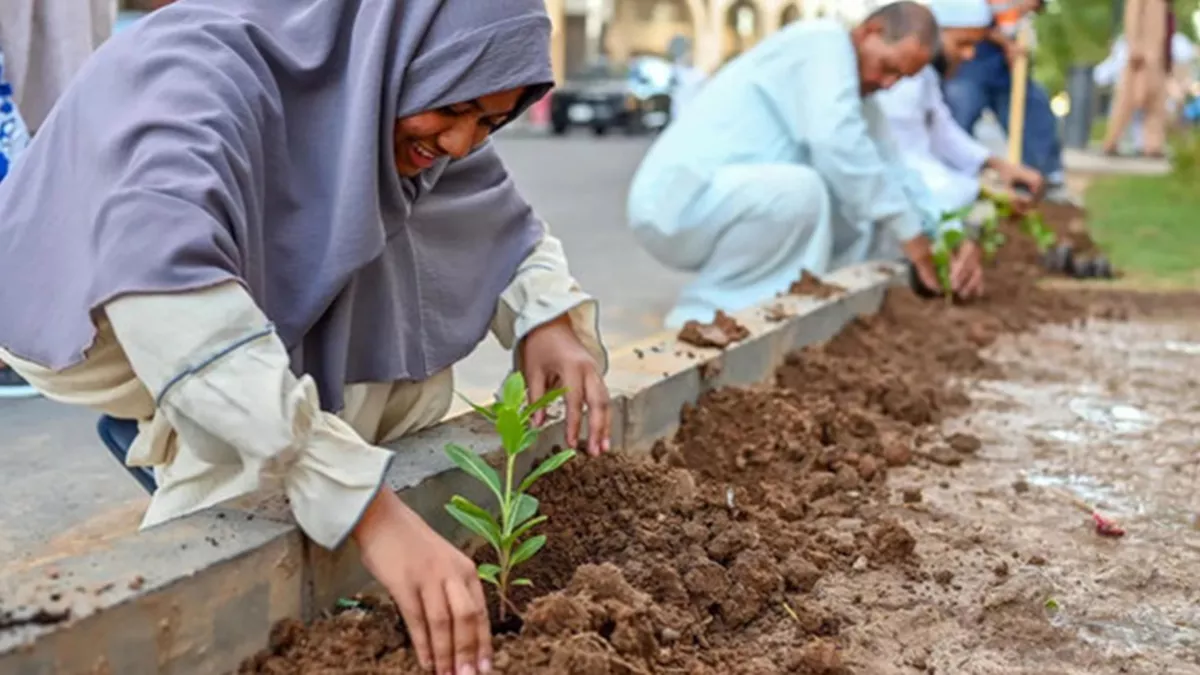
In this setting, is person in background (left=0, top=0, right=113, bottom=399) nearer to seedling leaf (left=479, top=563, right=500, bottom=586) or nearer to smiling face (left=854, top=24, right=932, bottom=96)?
seedling leaf (left=479, top=563, right=500, bottom=586)

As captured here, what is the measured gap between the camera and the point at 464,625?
6.16 feet

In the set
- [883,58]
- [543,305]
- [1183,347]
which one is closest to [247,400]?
[543,305]

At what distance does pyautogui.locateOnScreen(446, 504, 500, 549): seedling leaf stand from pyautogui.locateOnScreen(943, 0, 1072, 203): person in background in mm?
6405

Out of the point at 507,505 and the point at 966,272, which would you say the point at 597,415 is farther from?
the point at 966,272

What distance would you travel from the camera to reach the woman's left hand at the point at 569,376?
271 centimetres

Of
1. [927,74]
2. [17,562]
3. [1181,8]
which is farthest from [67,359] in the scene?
[1181,8]

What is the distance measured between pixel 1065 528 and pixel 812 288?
195cm

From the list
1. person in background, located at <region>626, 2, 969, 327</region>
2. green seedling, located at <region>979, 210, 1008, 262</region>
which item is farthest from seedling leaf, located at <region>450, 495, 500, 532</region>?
green seedling, located at <region>979, 210, 1008, 262</region>

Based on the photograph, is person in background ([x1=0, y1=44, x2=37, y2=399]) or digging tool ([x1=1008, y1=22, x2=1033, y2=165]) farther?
digging tool ([x1=1008, y1=22, x2=1033, y2=165])

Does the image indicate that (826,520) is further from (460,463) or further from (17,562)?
(17,562)

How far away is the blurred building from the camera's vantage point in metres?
44.0

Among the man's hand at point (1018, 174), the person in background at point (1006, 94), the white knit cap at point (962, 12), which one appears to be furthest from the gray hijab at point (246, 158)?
the person in background at point (1006, 94)

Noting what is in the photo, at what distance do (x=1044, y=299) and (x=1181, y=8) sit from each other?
15285 mm

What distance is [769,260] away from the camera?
5586 mm
